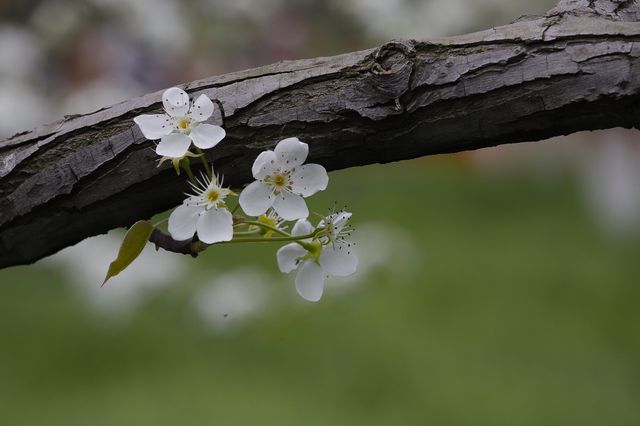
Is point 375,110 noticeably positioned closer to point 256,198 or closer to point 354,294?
point 256,198

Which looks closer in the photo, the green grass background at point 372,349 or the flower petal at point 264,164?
the flower petal at point 264,164

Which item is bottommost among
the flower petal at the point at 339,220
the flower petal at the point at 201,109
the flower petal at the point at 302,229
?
the flower petal at the point at 339,220

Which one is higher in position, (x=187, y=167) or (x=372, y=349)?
(x=372, y=349)

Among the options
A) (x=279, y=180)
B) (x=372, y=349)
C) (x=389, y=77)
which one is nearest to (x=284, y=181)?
(x=279, y=180)

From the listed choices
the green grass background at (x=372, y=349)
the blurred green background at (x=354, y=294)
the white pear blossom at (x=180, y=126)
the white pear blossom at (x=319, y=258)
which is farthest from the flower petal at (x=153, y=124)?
the green grass background at (x=372, y=349)

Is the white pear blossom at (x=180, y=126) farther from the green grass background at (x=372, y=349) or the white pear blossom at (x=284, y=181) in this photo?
the green grass background at (x=372, y=349)
